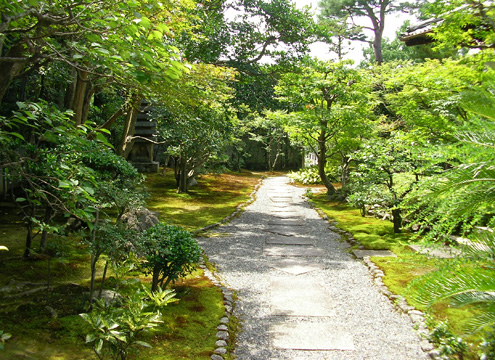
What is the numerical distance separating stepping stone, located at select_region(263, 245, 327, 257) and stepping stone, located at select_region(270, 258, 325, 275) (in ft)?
1.32

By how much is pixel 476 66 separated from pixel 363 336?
6355mm

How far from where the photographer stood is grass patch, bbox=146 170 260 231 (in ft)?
32.9

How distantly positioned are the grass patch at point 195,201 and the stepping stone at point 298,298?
2.74 metres

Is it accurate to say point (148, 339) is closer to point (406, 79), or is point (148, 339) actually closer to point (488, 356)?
point (488, 356)

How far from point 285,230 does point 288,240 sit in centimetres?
108

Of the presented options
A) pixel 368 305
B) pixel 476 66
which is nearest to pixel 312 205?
pixel 476 66

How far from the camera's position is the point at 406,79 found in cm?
838

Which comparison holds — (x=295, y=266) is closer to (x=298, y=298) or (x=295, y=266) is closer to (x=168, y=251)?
(x=298, y=298)

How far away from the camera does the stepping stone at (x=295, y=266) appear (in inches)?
238

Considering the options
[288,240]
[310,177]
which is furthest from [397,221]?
[310,177]

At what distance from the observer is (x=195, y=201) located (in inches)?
523

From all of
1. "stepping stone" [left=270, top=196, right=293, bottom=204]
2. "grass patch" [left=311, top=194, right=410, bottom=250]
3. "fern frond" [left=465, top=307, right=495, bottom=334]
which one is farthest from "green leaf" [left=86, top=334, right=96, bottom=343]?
"stepping stone" [left=270, top=196, right=293, bottom=204]

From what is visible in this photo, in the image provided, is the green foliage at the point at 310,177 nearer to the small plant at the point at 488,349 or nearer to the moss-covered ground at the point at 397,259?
the moss-covered ground at the point at 397,259

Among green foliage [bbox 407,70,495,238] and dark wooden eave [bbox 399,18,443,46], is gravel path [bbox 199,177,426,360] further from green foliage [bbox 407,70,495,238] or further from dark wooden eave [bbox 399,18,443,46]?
dark wooden eave [bbox 399,18,443,46]
